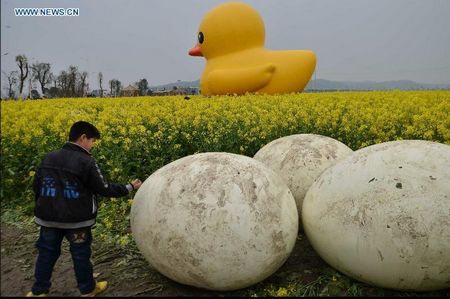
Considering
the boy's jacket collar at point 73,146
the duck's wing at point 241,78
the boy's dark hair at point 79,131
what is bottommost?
the boy's jacket collar at point 73,146

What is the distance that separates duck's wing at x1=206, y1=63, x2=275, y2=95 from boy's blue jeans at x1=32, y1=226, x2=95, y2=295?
940 centimetres

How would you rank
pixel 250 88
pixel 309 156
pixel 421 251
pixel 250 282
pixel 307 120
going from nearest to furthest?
pixel 421 251 < pixel 250 282 < pixel 309 156 < pixel 307 120 < pixel 250 88

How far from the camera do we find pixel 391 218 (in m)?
3.03

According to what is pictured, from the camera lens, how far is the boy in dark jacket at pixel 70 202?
303cm

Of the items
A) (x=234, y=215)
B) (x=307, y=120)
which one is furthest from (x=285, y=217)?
(x=307, y=120)

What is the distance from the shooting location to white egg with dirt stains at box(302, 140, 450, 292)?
297 centimetres

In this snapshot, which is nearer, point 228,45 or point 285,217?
point 285,217

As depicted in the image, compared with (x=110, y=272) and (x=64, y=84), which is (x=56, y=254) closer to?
(x=110, y=272)

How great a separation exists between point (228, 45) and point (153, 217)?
9.97m

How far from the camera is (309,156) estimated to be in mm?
4246

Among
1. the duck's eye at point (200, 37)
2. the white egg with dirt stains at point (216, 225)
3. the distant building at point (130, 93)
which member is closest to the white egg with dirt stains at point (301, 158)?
the white egg with dirt stains at point (216, 225)

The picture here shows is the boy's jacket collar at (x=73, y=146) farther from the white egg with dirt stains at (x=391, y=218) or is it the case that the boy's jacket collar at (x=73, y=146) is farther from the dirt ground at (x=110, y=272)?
the white egg with dirt stains at (x=391, y=218)

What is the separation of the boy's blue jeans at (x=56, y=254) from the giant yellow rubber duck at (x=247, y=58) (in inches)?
371

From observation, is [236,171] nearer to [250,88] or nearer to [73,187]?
[73,187]
